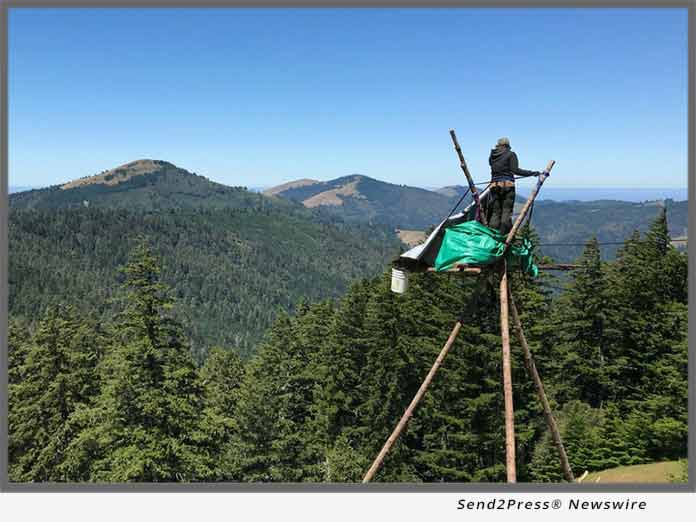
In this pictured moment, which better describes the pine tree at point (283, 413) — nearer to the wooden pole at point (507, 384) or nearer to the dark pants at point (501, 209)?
the wooden pole at point (507, 384)

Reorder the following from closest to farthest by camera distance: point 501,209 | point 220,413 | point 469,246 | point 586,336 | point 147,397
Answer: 1. point 469,246
2. point 501,209
3. point 147,397
4. point 586,336
5. point 220,413

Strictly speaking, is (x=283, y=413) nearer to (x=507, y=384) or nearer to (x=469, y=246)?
(x=507, y=384)

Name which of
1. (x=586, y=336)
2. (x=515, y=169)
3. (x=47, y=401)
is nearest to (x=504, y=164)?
(x=515, y=169)

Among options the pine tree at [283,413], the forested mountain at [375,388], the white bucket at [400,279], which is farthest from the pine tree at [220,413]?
the white bucket at [400,279]

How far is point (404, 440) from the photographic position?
24.5m

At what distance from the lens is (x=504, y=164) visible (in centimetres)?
925

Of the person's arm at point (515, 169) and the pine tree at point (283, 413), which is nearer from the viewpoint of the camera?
the person's arm at point (515, 169)

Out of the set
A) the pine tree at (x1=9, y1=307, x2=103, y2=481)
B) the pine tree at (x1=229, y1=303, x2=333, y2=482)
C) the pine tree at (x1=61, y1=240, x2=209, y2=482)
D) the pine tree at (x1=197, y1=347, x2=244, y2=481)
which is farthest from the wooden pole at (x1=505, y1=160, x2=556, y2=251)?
the pine tree at (x1=9, y1=307, x2=103, y2=481)

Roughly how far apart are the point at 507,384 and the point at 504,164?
386cm

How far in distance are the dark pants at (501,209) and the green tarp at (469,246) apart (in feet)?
1.06

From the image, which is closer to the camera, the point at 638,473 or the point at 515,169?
the point at 515,169

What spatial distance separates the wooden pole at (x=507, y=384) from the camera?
28.3 ft

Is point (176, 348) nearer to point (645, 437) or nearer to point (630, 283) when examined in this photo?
point (645, 437)

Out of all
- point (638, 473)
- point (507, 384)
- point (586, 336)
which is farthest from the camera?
point (586, 336)
